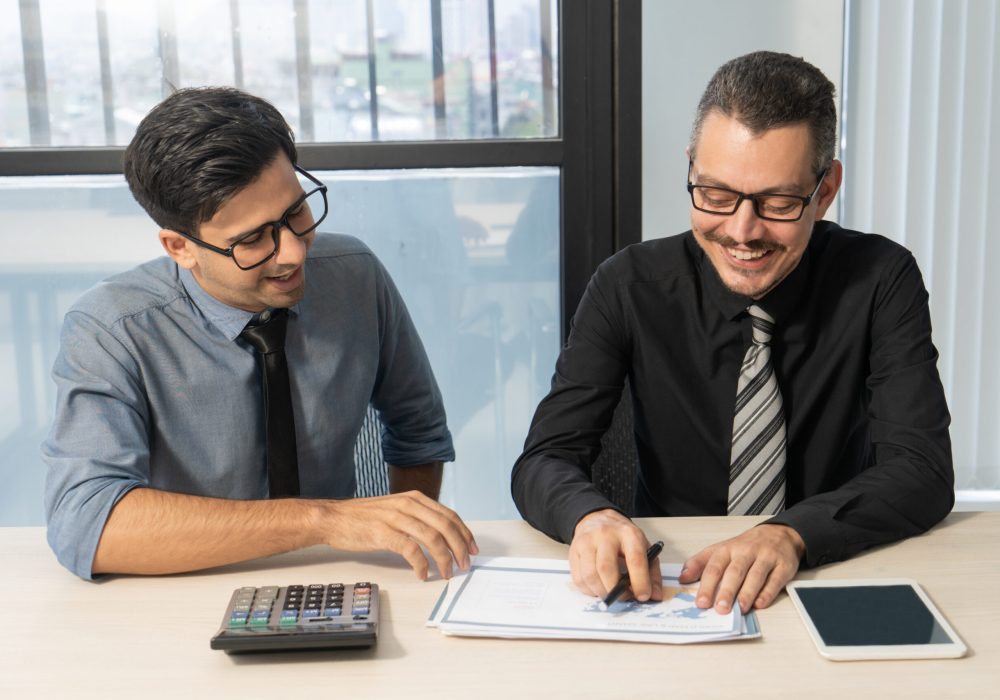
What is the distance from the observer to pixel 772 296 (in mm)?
1709

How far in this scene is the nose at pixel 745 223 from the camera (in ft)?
4.99

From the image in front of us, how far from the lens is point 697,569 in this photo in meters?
1.27

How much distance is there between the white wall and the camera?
96.9 inches

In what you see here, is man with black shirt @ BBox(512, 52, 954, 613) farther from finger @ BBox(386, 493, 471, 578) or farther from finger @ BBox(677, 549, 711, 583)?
finger @ BBox(386, 493, 471, 578)

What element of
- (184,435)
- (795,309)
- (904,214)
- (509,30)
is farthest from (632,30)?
(184,435)

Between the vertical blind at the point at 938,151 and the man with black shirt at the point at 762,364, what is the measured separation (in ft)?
2.73

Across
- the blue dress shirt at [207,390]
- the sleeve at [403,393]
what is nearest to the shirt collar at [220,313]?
the blue dress shirt at [207,390]

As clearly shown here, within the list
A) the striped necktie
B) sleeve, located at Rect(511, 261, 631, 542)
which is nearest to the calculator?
sleeve, located at Rect(511, 261, 631, 542)

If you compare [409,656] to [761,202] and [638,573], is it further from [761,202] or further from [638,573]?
[761,202]

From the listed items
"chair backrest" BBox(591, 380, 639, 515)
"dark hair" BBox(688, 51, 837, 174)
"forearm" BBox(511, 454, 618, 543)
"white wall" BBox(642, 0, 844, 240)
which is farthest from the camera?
"white wall" BBox(642, 0, 844, 240)

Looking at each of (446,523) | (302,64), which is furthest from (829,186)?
(302,64)

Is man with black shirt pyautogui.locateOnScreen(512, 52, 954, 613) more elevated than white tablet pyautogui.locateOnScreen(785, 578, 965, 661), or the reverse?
man with black shirt pyautogui.locateOnScreen(512, 52, 954, 613)

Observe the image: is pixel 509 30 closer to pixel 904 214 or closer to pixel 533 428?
pixel 904 214

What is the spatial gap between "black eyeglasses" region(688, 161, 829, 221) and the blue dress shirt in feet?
2.11
